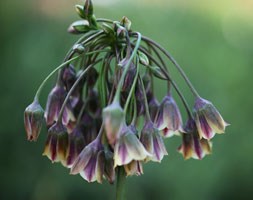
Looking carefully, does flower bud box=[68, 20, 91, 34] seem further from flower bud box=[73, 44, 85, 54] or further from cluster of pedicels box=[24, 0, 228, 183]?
flower bud box=[73, 44, 85, 54]

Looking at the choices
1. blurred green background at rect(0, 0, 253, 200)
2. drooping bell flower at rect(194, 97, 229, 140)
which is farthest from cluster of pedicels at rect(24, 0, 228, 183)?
blurred green background at rect(0, 0, 253, 200)

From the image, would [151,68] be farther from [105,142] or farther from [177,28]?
[177,28]

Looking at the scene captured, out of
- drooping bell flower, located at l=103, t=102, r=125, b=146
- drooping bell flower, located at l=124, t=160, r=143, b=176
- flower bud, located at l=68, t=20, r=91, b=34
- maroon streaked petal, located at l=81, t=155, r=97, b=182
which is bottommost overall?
maroon streaked petal, located at l=81, t=155, r=97, b=182

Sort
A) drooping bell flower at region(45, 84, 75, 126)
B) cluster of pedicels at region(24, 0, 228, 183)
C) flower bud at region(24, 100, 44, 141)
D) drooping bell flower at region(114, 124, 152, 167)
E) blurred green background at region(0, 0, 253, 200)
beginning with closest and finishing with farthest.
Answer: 1. drooping bell flower at region(114, 124, 152, 167)
2. cluster of pedicels at region(24, 0, 228, 183)
3. flower bud at region(24, 100, 44, 141)
4. drooping bell flower at region(45, 84, 75, 126)
5. blurred green background at region(0, 0, 253, 200)

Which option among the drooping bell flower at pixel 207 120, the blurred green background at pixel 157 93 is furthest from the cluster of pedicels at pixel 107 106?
the blurred green background at pixel 157 93

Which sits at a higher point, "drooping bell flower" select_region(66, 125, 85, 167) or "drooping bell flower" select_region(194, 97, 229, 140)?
"drooping bell flower" select_region(194, 97, 229, 140)

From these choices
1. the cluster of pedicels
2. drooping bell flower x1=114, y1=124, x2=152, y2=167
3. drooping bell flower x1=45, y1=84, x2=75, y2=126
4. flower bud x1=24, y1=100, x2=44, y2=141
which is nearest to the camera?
drooping bell flower x1=114, y1=124, x2=152, y2=167

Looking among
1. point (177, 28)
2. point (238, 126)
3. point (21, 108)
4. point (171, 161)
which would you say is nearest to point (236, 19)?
point (177, 28)
